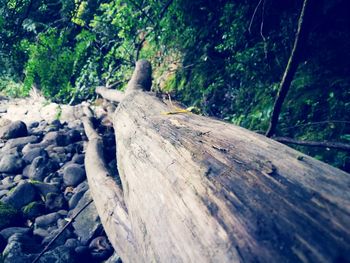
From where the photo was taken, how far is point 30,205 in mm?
3535

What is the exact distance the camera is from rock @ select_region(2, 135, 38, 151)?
5.59 meters

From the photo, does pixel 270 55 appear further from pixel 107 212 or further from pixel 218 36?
pixel 107 212

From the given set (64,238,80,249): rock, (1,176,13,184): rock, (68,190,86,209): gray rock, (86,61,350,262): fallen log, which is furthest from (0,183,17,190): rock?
(86,61,350,262): fallen log

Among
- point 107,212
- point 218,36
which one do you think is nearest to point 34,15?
point 218,36

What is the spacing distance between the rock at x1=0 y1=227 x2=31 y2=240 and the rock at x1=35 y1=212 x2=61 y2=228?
0.16 m

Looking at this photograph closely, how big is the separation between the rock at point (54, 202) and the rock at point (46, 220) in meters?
0.18

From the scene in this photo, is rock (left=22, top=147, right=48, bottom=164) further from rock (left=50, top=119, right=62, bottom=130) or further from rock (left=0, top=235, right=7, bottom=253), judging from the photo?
rock (left=0, top=235, right=7, bottom=253)

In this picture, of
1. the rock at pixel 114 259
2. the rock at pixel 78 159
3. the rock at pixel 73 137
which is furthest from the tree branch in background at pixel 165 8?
the rock at pixel 114 259

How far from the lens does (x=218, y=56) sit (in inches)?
197

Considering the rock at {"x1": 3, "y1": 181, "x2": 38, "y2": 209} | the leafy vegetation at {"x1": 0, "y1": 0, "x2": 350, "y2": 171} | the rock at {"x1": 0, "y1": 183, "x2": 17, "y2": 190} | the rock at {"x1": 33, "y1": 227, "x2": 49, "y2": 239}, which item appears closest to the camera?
the rock at {"x1": 33, "y1": 227, "x2": 49, "y2": 239}

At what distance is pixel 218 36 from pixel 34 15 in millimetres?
4872

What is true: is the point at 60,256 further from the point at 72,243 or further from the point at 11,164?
the point at 11,164

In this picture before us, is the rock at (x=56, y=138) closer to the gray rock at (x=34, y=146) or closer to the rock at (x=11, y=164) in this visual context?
the gray rock at (x=34, y=146)

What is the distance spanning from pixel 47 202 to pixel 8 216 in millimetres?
464
